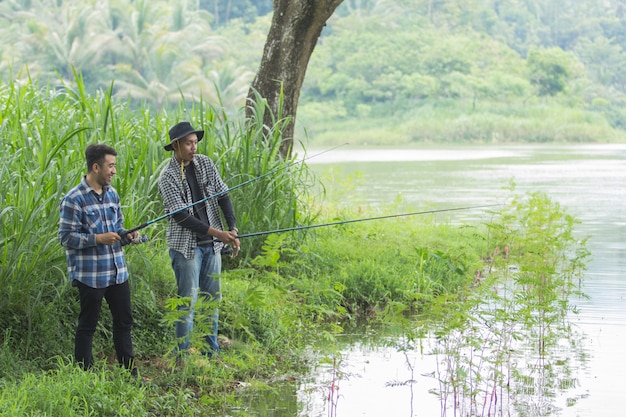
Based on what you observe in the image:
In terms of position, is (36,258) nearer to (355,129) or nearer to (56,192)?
(56,192)

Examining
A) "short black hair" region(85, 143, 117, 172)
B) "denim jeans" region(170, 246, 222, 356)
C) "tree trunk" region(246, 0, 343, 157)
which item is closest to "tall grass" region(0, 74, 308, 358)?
"denim jeans" region(170, 246, 222, 356)

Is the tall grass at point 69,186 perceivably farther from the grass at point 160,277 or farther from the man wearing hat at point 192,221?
the man wearing hat at point 192,221

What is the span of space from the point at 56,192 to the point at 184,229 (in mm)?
760

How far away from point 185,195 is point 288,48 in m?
4.11

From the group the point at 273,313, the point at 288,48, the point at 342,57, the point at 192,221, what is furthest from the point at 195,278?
the point at 342,57

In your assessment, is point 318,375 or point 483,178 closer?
point 318,375

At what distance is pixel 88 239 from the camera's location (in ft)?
15.9

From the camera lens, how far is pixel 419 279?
8.10 m

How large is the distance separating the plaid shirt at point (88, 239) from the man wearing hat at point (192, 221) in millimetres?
523

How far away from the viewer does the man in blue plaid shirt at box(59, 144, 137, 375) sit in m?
4.88

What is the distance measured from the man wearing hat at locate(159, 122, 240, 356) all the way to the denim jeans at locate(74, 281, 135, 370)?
35 centimetres

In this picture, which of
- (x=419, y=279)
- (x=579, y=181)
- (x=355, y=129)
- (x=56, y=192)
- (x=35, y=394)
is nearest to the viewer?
(x=35, y=394)

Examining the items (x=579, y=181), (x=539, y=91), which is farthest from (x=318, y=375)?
(x=539, y=91)

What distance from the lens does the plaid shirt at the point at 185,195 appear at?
551 centimetres
